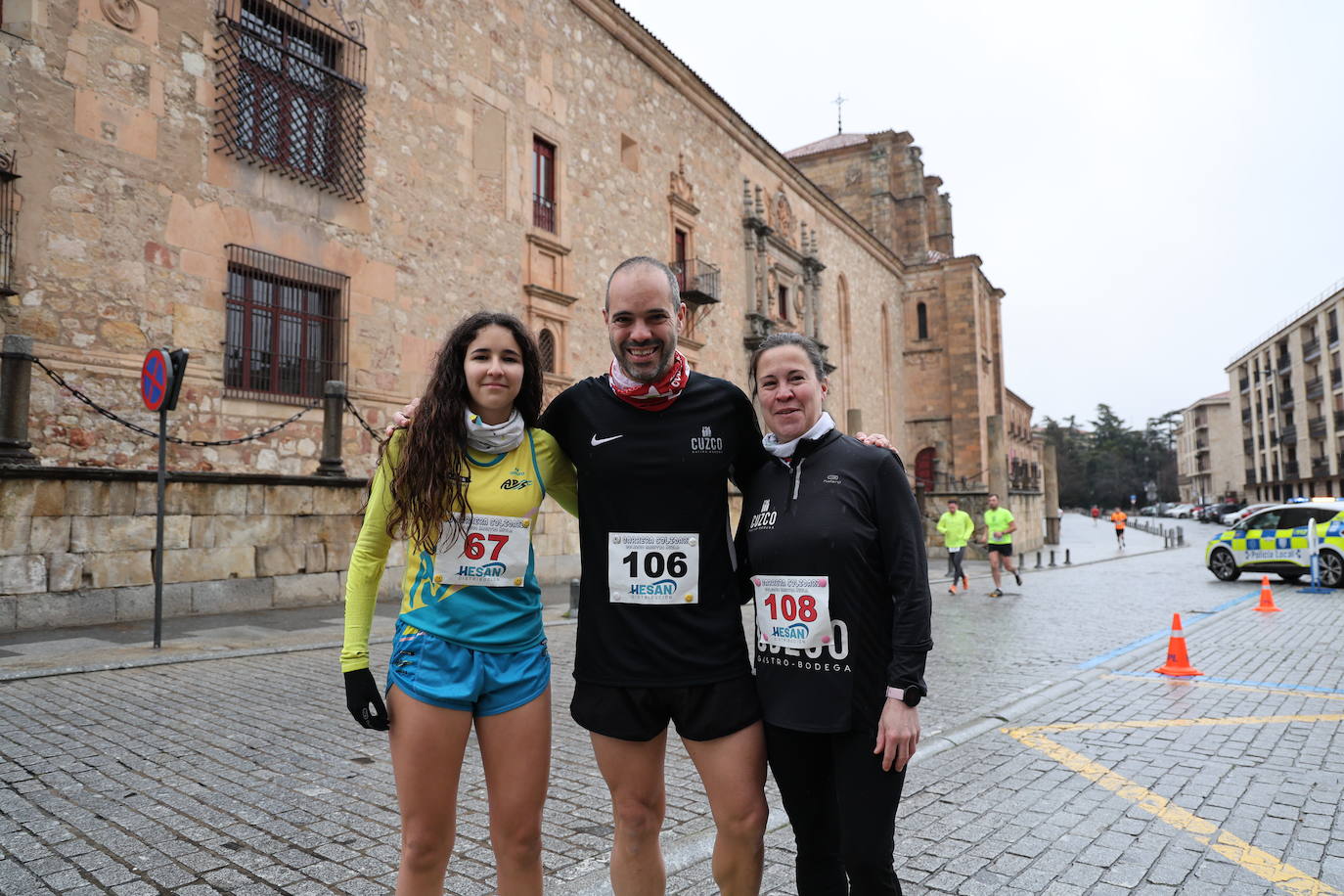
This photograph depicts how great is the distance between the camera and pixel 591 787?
14.9 feet

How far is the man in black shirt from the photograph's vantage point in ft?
7.85

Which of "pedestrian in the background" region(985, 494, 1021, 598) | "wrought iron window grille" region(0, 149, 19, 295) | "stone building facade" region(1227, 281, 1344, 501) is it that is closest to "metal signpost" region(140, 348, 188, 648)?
"wrought iron window grille" region(0, 149, 19, 295)

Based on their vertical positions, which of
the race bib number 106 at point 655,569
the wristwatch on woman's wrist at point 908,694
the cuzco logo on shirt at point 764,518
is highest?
the cuzco logo on shirt at point 764,518

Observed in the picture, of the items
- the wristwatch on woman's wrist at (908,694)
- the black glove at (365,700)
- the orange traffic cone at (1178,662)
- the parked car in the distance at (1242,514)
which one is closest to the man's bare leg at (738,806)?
the wristwatch on woman's wrist at (908,694)

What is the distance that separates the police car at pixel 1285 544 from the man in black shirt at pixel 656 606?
20.4 meters

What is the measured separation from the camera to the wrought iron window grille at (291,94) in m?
12.5

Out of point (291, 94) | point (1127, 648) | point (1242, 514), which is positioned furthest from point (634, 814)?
point (1242, 514)

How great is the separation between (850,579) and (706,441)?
58cm

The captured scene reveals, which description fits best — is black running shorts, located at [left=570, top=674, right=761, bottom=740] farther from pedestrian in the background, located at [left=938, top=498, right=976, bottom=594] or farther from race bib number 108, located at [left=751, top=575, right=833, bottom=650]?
pedestrian in the background, located at [left=938, top=498, right=976, bottom=594]

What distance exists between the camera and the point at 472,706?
2396mm

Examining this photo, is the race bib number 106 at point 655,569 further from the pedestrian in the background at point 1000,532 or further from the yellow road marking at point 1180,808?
the pedestrian in the background at point 1000,532

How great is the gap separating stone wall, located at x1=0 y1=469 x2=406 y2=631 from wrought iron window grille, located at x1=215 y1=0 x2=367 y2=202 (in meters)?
5.34

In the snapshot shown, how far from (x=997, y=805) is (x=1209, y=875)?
101 cm

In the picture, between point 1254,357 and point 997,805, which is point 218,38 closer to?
point 997,805
